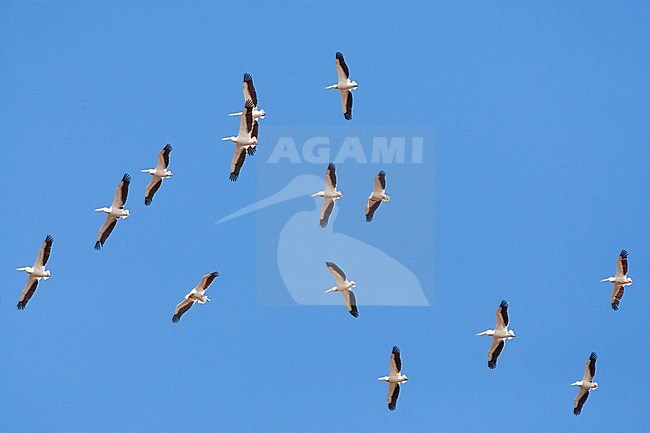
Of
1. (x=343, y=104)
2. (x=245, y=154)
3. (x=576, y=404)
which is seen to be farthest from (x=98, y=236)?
(x=576, y=404)

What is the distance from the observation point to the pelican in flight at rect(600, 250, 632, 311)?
45041mm

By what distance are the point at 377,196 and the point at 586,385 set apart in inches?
299

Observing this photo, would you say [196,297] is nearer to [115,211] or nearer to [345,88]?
[115,211]

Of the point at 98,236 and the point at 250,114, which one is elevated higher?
the point at 250,114

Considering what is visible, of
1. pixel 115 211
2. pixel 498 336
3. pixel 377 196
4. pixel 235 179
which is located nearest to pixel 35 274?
pixel 115 211

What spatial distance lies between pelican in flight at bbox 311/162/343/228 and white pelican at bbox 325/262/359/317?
1.91 m

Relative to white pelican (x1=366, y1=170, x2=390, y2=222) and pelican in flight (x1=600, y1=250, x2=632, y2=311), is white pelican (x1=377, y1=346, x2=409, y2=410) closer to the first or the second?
white pelican (x1=366, y1=170, x2=390, y2=222)

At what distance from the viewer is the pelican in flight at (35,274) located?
141ft

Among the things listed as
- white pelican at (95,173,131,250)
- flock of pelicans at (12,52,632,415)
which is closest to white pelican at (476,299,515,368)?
flock of pelicans at (12,52,632,415)

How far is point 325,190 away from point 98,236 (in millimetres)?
5914

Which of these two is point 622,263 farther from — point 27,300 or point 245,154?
point 27,300

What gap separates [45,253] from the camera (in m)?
42.9

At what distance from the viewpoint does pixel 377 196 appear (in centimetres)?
4325

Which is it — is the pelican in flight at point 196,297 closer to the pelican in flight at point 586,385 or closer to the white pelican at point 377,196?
the white pelican at point 377,196
